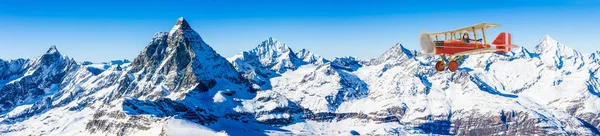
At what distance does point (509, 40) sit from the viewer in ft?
347

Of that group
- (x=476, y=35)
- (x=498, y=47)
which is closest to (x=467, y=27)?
(x=476, y=35)

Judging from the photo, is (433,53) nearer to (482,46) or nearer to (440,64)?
(440,64)

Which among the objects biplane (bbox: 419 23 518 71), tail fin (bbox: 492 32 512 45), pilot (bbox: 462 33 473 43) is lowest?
biplane (bbox: 419 23 518 71)

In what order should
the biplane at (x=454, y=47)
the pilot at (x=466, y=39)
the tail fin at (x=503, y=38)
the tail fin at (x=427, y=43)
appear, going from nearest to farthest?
the biplane at (x=454, y=47), the tail fin at (x=427, y=43), the pilot at (x=466, y=39), the tail fin at (x=503, y=38)

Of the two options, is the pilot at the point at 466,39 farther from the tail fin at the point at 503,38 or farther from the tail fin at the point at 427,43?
the tail fin at the point at 503,38

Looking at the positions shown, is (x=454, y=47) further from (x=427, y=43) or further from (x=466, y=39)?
(x=427, y=43)

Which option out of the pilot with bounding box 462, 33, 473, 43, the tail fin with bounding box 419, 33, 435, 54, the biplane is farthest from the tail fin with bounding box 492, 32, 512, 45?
the tail fin with bounding box 419, 33, 435, 54

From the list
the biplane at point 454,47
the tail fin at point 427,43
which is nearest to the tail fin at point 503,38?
the biplane at point 454,47

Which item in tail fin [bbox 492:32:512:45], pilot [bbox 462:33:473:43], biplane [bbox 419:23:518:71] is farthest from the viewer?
tail fin [bbox 492:32:512:45]

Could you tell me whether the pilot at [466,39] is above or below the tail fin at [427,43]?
above

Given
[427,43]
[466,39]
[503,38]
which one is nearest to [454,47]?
[466,39]

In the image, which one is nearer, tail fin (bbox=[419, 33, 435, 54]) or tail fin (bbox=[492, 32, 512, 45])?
tail fin (bbox=[419, 33, 435, 54])

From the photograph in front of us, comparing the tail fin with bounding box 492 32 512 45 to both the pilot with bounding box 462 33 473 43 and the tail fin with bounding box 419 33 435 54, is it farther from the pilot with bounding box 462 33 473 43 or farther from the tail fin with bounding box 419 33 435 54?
the tail fin with bounding box 419 33 435 54

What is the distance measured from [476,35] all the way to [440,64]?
26.2 ft
